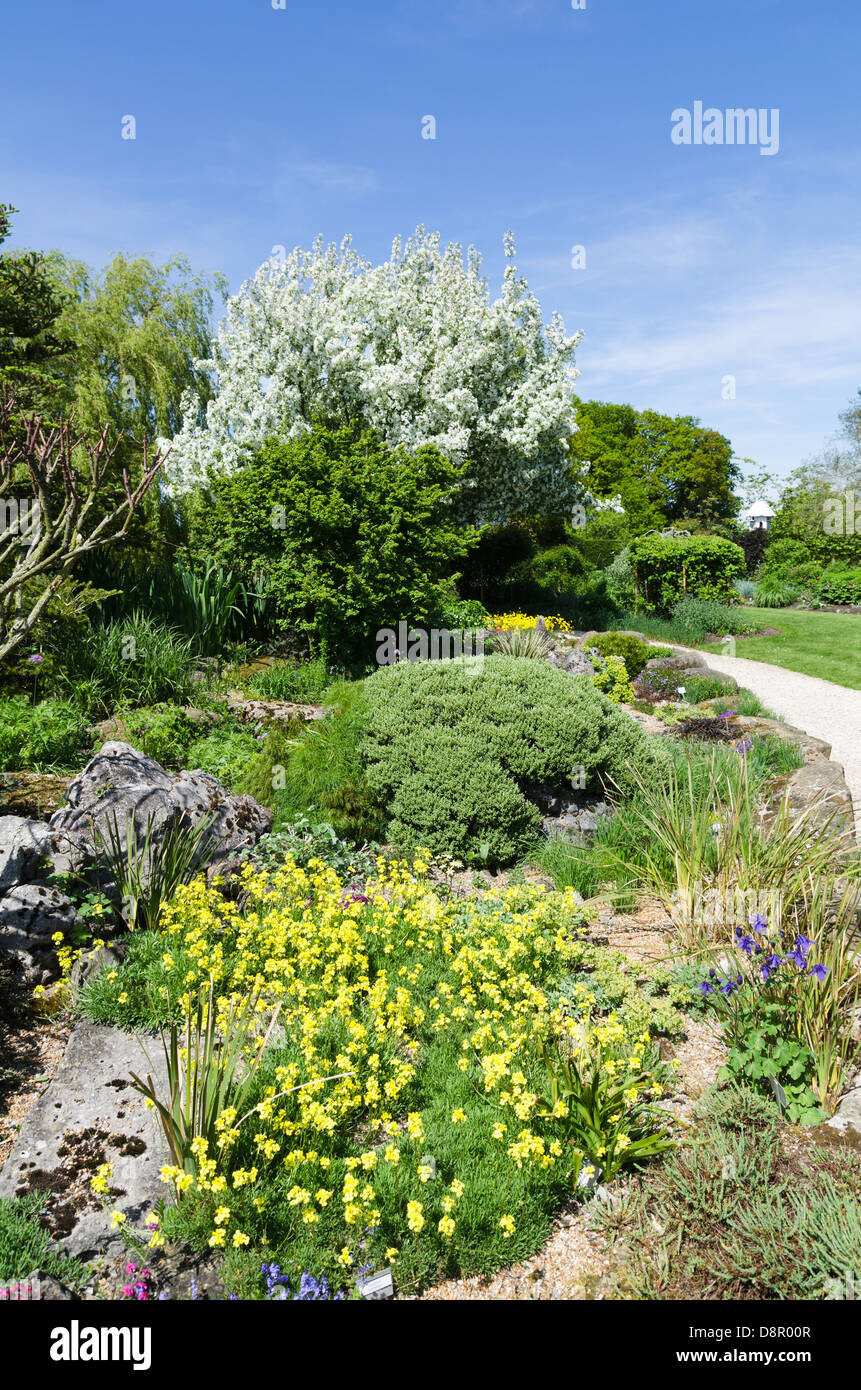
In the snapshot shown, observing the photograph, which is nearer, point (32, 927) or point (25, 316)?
point (32, 927)

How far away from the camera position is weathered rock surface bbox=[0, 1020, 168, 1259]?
102 inches

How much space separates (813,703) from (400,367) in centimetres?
1050

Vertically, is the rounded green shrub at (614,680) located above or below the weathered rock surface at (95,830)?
above

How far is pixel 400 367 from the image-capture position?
15672 mm

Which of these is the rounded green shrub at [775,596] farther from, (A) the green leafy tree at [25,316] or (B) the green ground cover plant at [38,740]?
(B) the green ground cover plant at [38,740]

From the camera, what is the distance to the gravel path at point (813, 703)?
8.59 m

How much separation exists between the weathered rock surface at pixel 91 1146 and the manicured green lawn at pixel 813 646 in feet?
40.9

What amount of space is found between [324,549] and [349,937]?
6.80 m

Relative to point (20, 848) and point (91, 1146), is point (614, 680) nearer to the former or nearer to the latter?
point (20, 848)

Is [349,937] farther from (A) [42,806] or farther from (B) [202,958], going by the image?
(A) [42,806]

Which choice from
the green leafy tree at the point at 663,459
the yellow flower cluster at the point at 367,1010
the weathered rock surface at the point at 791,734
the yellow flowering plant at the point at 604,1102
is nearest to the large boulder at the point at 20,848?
the yellow flower cluster at the point at 367,1010

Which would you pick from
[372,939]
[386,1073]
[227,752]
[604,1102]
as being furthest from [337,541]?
[604,1102]

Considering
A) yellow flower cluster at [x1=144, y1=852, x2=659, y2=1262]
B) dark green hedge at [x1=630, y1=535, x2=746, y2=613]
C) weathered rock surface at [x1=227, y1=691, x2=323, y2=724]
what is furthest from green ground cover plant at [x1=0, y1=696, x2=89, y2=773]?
dark green hedge at [x1=630, y1=535, x2=746, y2=613]

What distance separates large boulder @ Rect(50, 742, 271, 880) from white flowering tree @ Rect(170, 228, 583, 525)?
38.6 ft
